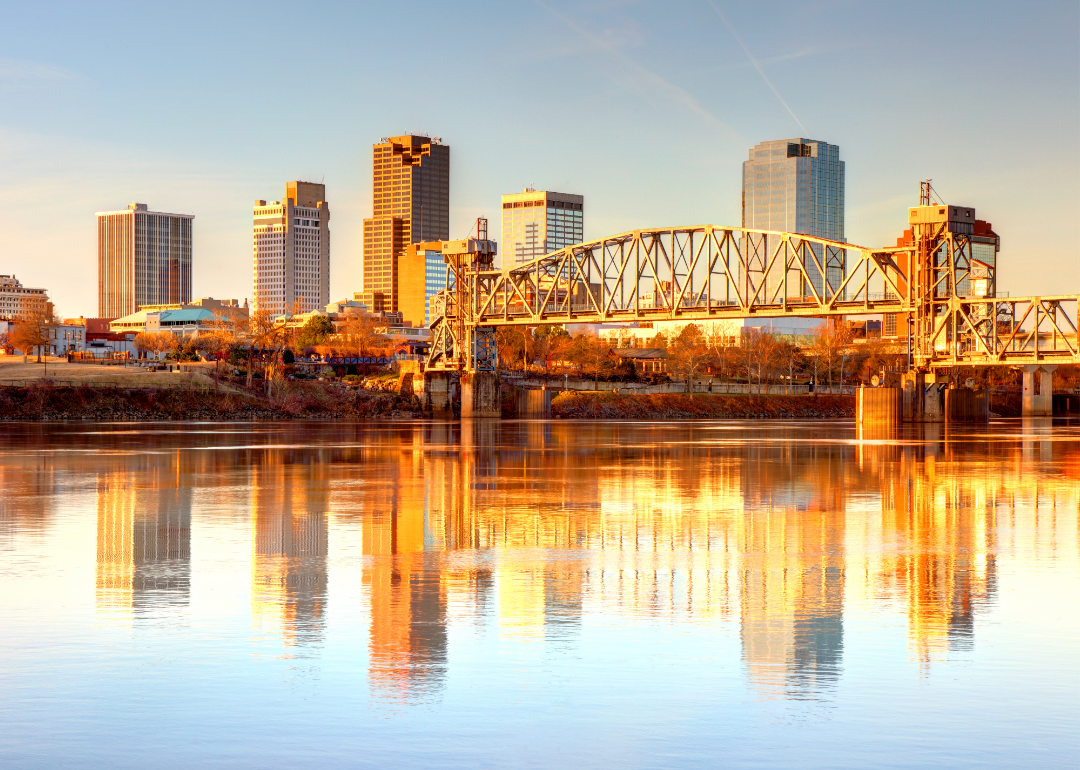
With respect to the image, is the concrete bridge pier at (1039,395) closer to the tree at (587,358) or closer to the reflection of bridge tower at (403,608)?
the tree at (587,358)

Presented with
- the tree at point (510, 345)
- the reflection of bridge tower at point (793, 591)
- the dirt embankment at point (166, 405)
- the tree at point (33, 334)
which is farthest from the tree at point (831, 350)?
the reflection of bridge tower at point (793, 591)

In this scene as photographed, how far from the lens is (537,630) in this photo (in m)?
13.9

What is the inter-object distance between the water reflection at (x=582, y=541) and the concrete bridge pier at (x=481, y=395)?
90.2 meters

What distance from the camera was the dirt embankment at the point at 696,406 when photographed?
143625 mm

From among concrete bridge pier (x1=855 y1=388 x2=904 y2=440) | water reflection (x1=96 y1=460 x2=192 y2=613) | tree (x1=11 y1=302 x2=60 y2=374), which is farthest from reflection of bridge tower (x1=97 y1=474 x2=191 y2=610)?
tree (x1=11 y1=302 x2=60 y2=374)

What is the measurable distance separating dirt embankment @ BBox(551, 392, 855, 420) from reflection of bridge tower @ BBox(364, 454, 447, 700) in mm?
115619

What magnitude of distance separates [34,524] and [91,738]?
1593 centimetres

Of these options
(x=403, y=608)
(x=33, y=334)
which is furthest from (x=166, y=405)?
(x=403, y=608)

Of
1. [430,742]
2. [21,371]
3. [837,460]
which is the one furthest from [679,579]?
[21,371]

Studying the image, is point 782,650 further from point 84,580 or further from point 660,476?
point 660,476

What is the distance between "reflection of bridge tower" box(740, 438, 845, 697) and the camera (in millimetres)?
12125

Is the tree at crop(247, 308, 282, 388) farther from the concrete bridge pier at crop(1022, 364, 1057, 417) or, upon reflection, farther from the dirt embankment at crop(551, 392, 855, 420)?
the concrete bridge pier at crop(1022, 364, 1057, 417)

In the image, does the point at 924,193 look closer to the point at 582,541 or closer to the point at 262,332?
the point at 262,332

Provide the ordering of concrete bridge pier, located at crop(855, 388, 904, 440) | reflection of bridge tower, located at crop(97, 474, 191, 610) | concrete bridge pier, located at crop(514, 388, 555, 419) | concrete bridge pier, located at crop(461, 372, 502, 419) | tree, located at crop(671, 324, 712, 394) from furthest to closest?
tree, located at crop(671, 324, 712, 394), concrete bridge pier, located at crop(514, 388, 555, 419), concrete bridge pier, located at crop(461, 372, 502, 419), concrete bridge pier, located at crop(855, 388, 904, 440), reflection of bridge tower, located at crop(97, 474, 191, 610)
